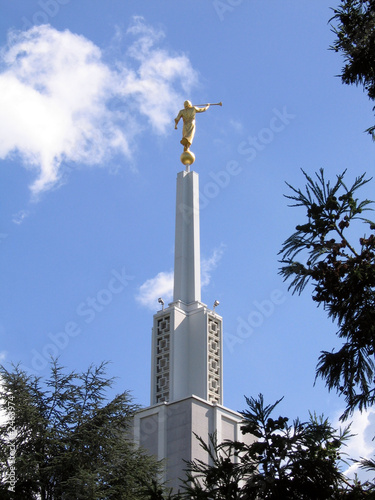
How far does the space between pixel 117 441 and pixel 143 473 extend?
112cm

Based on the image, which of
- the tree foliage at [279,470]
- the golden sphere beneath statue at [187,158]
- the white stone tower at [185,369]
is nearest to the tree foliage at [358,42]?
the tree foliage at [279,470]

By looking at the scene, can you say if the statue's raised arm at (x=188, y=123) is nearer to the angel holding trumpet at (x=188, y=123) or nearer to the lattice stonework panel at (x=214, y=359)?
the angel holding trumpet at (x=188, y=123)

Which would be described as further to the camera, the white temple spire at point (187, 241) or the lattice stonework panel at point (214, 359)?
the white temple spire at point (187, 241)

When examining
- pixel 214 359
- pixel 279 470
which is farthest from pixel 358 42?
pixel 214 359

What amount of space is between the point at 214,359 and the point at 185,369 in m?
1.17

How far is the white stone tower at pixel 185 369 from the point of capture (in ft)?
92.4

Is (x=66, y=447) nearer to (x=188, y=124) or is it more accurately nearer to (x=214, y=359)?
(x=214, y=359)

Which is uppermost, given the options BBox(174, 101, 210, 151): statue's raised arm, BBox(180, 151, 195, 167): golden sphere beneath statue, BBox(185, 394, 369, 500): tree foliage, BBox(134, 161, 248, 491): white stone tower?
BBox(174, 101, 210, 151): statue's raised arm

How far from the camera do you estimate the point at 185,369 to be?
102ft

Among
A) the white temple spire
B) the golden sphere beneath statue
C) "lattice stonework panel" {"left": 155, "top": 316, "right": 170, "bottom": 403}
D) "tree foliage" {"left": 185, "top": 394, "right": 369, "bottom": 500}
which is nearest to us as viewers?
"tree foliage" {"left": 185, "top": 394, "right": 369, "bottom": 500}

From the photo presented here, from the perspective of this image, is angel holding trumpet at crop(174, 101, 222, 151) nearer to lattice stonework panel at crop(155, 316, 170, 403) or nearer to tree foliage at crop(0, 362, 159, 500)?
lattice stonework panel at crop(155, 316, 170, 403)

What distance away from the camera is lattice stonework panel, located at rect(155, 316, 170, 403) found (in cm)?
3015

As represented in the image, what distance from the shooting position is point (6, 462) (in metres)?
20.2

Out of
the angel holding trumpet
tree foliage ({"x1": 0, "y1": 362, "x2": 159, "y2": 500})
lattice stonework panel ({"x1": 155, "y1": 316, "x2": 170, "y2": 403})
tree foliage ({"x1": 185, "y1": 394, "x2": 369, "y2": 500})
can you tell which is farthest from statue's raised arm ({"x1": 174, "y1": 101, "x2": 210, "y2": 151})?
tree foliage ({"x1": 185, "y1": 394, "x2": 369, "y2": 500})
